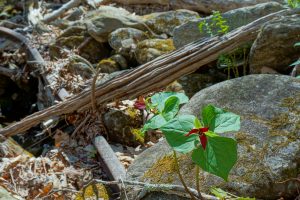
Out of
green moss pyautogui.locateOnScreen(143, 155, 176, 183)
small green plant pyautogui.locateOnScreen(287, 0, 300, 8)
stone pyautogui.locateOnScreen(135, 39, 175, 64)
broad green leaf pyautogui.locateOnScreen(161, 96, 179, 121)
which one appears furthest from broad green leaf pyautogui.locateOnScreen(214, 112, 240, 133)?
stone pyautogui.locateOnScreen(135, 39, 175, 64)

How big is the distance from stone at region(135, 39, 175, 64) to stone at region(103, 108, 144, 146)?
0.98 m

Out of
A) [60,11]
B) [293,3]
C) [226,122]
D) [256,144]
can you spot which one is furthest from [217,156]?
[60,11]

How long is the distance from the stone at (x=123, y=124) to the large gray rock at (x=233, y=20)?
3.69ft

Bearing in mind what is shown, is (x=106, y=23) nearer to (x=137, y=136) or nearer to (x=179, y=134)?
(x=137, y=136)

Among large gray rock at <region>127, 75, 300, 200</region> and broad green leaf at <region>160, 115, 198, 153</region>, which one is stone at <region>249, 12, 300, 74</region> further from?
broad green leaf at <region>160, 115, 198, 153</region>

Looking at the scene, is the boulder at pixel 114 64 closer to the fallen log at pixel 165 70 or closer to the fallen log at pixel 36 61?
the fallen log at pixel 36 61

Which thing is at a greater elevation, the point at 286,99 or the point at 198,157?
the point at 198,157

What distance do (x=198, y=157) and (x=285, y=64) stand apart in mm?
2364

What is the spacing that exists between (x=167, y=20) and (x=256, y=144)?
3734 millimetres

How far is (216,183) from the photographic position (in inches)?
102

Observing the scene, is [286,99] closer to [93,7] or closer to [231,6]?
[231,6]

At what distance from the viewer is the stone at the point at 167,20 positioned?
19.9ft

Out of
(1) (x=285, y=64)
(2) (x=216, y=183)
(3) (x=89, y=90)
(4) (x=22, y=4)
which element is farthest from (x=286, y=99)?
(4) (x=22, y=4)

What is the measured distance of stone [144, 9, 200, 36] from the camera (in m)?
6.08
